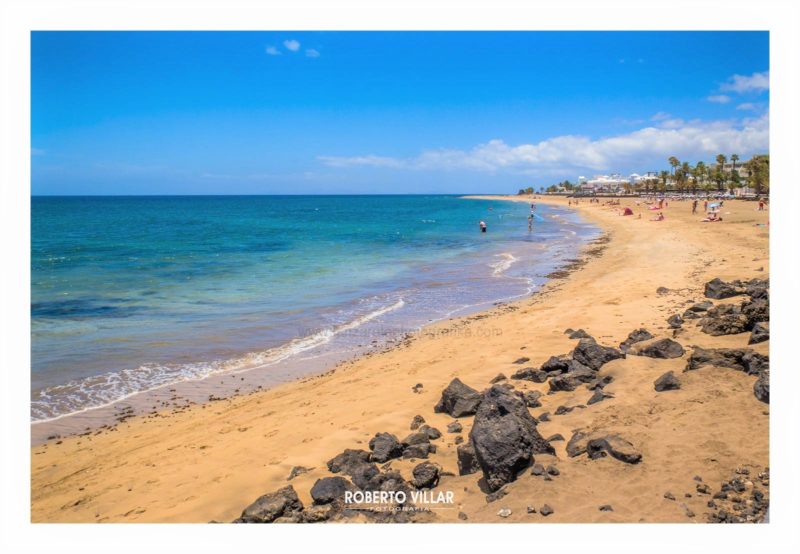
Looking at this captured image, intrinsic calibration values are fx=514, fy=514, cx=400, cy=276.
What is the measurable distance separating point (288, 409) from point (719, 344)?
783cm

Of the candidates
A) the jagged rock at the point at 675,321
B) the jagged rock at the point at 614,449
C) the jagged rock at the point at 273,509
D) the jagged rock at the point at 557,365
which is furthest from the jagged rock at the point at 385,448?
the jagged rock at the point at 675,321

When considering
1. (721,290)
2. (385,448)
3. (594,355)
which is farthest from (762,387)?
(721,290)

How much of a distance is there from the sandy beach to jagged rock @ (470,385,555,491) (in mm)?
160

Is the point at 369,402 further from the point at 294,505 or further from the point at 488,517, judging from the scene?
the point at 488,517

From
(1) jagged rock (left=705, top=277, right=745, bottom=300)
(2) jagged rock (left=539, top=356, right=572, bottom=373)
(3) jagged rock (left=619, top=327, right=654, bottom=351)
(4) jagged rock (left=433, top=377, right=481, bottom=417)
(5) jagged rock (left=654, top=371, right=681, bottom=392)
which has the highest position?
(1) jagged rock (left=705, top=277, right=745, bottom=300)

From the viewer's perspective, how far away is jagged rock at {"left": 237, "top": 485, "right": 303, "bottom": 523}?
17.2 ft

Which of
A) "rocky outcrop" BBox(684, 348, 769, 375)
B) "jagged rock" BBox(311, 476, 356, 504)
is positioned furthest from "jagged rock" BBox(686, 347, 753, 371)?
"jagged rock" BBox(311, 476, 356, 504)

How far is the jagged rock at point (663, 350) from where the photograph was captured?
877 centimetres

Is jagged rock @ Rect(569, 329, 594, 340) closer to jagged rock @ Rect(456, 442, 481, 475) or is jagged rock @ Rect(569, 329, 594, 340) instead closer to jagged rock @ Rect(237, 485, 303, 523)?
jagged rock @ Rect(456, 442, 481, 475)

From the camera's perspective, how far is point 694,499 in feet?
15.6

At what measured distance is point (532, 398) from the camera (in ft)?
26.0

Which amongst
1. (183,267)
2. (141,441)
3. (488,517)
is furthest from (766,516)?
(183,267)

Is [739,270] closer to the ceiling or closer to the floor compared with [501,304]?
closer to the ceiling

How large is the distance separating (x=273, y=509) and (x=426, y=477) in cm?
167
